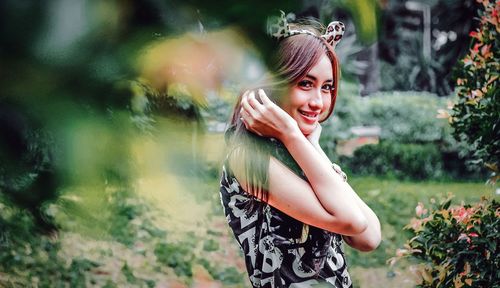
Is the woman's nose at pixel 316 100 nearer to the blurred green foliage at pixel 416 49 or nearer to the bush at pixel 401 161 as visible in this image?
the bush at pixel 401 161

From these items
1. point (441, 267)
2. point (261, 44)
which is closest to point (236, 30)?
point (261, 44)

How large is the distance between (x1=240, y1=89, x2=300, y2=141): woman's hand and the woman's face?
12cm

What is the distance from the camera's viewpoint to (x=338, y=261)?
2.06 meters

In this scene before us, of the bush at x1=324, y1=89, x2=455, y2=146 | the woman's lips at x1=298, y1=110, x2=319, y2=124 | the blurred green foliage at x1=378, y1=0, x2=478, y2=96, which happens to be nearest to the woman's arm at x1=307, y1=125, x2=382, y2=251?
the woman's lips at x1=298, y1=110, x2=319, y2=124

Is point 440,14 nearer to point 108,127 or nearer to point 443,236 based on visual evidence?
point 443,236

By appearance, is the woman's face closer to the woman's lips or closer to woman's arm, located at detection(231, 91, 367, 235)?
the woman's lips

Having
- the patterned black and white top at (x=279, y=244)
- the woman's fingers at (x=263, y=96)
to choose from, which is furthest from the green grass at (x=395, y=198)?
the woman's fingers at (x=263, y=96)

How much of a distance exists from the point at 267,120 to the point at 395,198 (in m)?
6.88

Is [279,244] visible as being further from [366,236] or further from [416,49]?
[416,49]

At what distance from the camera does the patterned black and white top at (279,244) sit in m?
1.95

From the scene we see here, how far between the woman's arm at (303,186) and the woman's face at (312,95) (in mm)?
131

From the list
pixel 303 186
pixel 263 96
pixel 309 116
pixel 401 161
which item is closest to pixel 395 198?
pixel 401 161

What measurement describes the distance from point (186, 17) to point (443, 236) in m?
2.96

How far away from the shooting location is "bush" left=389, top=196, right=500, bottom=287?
3205 mm
